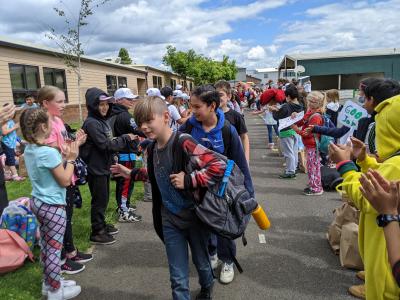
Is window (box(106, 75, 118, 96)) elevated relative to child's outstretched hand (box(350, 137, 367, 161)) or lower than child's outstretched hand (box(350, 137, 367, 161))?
elevated

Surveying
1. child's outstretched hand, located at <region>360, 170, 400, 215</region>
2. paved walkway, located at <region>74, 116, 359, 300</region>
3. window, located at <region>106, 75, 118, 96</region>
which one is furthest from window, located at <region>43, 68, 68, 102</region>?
child's outstretched hand, located at <region>360, 170, 400, 215</region>

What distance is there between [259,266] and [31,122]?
274cm

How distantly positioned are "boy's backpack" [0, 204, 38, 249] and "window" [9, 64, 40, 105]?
1175 centimetres

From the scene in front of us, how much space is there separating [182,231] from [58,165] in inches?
46.9

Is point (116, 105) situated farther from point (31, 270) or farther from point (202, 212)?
point (202, 212)

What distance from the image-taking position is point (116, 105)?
5.07 meters

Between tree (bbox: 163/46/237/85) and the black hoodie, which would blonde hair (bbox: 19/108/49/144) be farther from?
tree (bbox: 163/46/237/85)

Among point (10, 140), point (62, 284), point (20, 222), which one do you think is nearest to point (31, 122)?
Result: point (62, 284)

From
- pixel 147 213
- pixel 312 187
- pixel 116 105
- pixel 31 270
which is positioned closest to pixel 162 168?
pixel 31 270

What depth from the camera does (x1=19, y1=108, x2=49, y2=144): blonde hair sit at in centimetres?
290

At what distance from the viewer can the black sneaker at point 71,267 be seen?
3865 mm

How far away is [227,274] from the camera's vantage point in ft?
11.7

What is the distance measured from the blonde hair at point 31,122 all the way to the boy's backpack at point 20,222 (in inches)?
62.5

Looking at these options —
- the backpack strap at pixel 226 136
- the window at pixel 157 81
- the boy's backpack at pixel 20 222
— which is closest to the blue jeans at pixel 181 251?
the backpack strap at pixel 226 136
